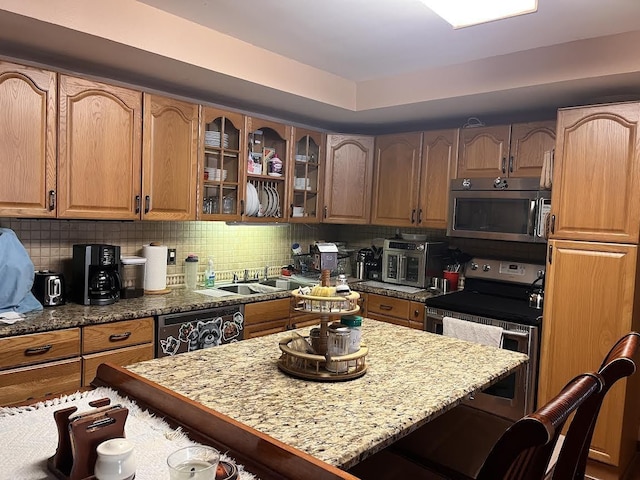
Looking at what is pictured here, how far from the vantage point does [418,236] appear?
13.3 ft

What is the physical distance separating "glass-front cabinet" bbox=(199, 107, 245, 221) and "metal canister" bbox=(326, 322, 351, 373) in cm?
191

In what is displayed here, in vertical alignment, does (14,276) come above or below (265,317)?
above

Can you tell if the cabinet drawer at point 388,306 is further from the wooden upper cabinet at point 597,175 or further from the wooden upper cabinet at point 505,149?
the wooden upper cabinet at point 597,175

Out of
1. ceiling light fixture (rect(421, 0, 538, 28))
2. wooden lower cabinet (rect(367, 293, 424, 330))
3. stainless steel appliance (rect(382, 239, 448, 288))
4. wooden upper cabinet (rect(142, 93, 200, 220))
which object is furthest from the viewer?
stainless steel appliance (rect(382, 239, 448, 288))

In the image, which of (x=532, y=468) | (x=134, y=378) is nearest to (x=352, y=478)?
(x=532, y=468)

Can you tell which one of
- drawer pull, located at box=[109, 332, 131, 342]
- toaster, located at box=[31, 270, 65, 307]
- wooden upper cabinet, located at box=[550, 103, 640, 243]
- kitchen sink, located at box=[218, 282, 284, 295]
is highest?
wooden upper cabinet, located at box=[550, 103, 640, 243]

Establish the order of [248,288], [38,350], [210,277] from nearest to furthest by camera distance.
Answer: [38,350]
[210,277]
[248,288]

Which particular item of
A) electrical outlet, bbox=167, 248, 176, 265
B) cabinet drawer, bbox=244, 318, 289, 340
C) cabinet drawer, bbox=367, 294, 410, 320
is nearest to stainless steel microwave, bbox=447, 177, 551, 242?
cabinet drawer, bbox=367, 294, 410, 320

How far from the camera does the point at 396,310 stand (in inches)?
146

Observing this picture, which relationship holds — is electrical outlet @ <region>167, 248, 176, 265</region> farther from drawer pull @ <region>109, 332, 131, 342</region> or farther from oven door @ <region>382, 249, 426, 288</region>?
oven door @ <region>382, 249, 426, 288</region>

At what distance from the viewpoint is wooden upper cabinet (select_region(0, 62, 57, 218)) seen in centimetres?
240

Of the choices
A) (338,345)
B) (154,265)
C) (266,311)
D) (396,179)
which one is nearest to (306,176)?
(396,179)

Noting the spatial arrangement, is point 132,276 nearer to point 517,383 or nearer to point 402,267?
point 402,267

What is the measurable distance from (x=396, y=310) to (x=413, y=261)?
46 cm
